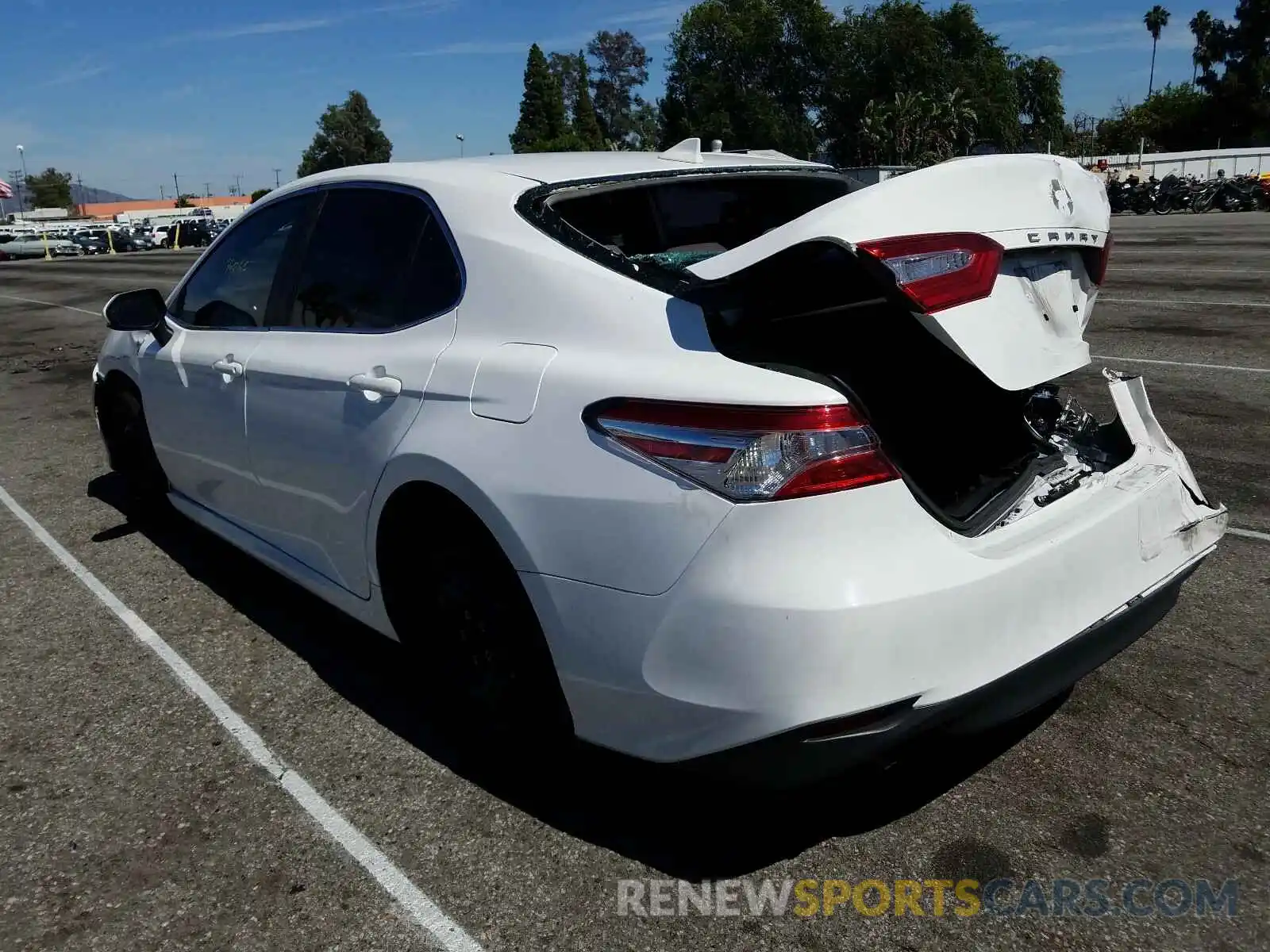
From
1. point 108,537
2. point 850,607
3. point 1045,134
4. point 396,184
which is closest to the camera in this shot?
point 850,607

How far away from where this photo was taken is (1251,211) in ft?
106

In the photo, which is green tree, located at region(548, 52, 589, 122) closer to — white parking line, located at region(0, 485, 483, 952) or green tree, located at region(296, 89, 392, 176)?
green tree, located at region(296, 89, 392, 176)

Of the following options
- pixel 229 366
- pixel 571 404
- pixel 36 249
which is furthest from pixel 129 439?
pixel 36 249

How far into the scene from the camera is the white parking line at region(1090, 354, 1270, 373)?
8.02 meters

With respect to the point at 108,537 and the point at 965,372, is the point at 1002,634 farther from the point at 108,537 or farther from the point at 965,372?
the point at 108,537

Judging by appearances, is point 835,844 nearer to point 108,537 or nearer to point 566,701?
point 566,701

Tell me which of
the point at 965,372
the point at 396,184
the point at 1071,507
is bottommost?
the point at 1071,507

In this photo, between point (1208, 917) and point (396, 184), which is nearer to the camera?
point (1208, 917)

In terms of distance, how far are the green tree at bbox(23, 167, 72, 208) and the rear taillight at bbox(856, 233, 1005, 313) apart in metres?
175

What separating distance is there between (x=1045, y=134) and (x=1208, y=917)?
101m

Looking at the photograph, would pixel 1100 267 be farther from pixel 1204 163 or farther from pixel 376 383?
pixel 1204 163

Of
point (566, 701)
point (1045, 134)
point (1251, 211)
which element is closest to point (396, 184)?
point (566, 701)

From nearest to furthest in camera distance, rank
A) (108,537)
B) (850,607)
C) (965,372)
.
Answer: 1. (850,607)
2. (965,372)
3. (108,537)

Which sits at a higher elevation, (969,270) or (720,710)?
(969,270)
